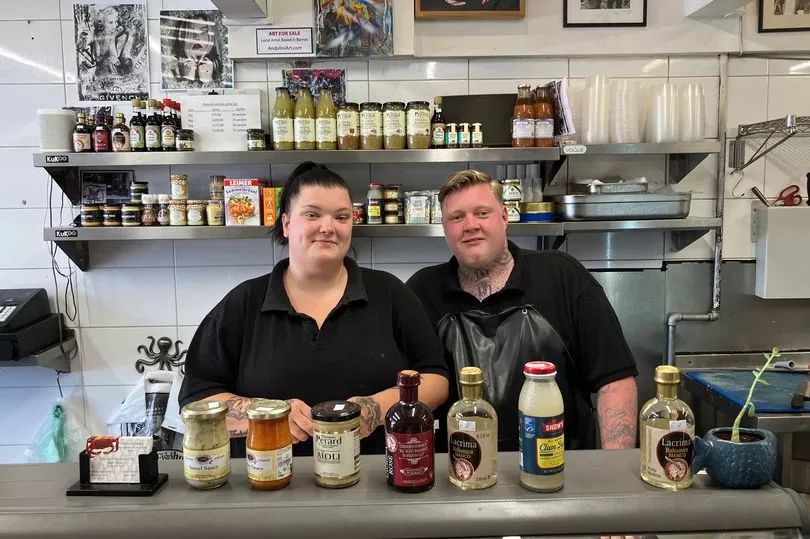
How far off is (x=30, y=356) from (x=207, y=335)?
1.39 metres

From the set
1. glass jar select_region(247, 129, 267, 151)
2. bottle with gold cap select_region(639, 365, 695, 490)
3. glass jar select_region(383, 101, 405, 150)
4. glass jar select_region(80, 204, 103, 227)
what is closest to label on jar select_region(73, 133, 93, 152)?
glass jar select_region(80, 204, 103, 227)

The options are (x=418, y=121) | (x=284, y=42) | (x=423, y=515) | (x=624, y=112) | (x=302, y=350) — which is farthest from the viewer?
(x=284, y=42)

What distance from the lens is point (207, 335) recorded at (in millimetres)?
1519

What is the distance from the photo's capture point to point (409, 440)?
915 mm

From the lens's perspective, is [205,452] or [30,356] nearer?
[205,452]

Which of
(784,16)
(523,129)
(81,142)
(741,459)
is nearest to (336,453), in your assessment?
(741,459)

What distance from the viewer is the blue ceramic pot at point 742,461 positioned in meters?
0.92

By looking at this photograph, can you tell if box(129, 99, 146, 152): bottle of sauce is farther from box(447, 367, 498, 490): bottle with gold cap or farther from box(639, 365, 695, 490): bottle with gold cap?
box(639, 365, 695, 490): bottle with gold cap

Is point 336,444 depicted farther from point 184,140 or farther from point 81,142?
point 81,142

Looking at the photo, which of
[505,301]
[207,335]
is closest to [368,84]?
[505,301]

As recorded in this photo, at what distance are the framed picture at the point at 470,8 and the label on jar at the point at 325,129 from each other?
0.64 m

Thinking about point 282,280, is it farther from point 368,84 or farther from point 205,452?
point 368,84

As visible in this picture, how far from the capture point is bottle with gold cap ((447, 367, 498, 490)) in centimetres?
92

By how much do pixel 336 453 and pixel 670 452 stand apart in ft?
1.66
